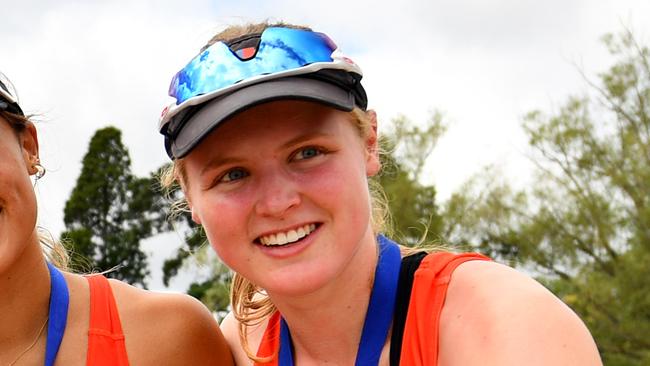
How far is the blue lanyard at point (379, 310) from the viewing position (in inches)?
105

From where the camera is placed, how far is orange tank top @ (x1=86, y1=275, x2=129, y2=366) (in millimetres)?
3023

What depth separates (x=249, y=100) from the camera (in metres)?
2.33

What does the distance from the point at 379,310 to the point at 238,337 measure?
0.93m

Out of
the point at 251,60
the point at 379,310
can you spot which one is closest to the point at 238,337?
the point at 379,310

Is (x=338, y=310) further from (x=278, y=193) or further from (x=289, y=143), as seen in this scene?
(x=289, y=143)

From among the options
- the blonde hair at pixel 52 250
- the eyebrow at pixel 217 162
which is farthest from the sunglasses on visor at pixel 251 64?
the blonde hair at pixel 52 250

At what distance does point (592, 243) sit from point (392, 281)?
2101 centimetres

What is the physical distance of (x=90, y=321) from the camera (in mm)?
3123

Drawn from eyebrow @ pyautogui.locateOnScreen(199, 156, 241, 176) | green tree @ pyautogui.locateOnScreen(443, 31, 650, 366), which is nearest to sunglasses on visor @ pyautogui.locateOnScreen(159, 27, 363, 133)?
eyebrow @ pyautogui.locateOnScreen(199, 156, 241, 176)

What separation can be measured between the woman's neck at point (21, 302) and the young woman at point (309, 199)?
83cm

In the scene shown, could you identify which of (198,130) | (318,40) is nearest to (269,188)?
(198,130)

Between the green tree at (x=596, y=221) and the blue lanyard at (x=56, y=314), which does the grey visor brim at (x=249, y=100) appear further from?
the green tree at (x=596, y=221)

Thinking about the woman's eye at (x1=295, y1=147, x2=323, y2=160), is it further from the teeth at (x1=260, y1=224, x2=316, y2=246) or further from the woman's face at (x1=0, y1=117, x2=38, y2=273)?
the woman's face at (x1=0, y1=117, x2=38, y2=273)

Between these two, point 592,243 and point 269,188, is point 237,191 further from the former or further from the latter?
point 592,243
